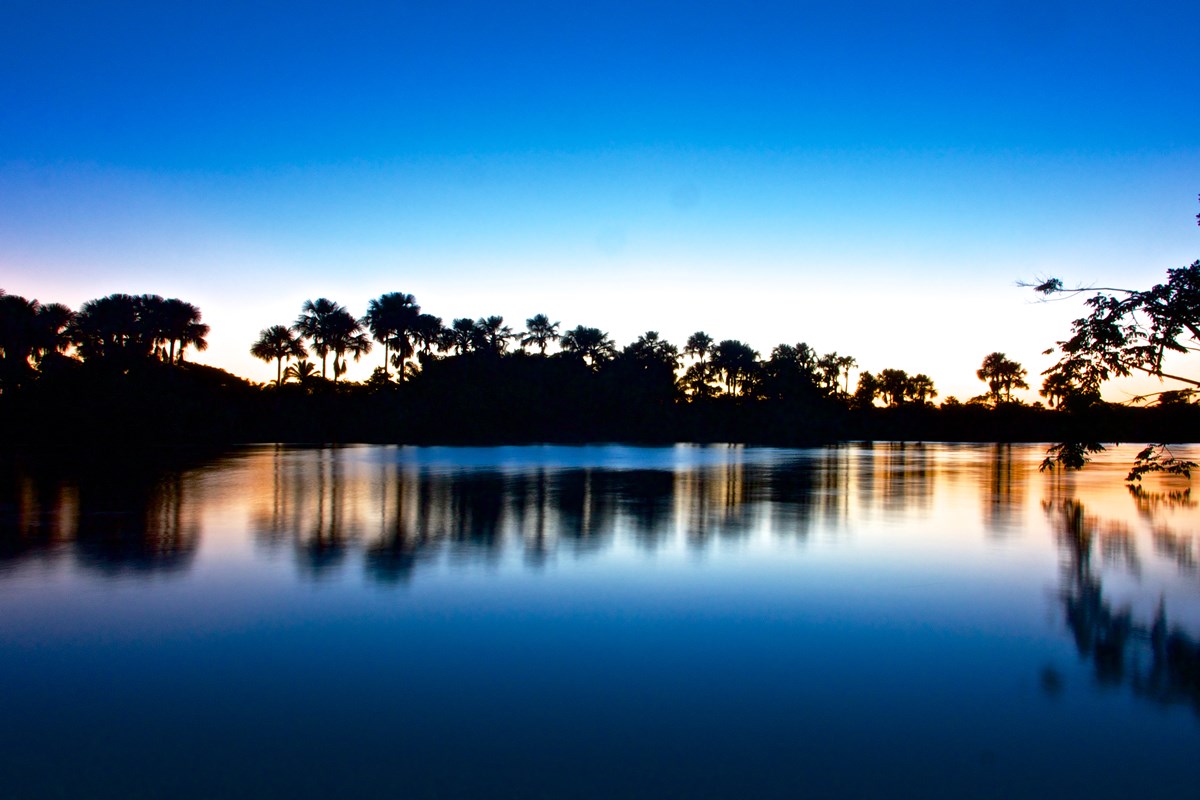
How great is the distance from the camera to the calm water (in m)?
3.88

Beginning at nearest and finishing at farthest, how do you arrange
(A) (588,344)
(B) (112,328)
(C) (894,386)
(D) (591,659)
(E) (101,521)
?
(D) (591,659), (E) (101,521), (B) (112,328), (A) (588,344), (C) (894,386)

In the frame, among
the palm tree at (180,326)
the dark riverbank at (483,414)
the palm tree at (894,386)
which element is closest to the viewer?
the dark riverbank at (483,414)

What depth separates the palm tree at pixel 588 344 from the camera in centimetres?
8744

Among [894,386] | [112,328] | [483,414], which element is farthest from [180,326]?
[894,386]

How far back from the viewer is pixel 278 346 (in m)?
68.2

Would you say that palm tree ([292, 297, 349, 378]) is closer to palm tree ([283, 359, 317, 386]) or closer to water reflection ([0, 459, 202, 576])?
palm tree ([283, 359, 317, 386])

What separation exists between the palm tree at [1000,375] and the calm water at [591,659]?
4248 inches

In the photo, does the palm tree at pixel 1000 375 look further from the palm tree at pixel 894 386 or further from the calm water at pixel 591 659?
the calm water at pixel 591 659

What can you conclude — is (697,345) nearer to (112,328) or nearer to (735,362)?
(735,362)

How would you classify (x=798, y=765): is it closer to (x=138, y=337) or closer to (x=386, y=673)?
(x=386, y=673)

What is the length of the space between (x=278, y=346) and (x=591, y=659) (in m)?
69.3

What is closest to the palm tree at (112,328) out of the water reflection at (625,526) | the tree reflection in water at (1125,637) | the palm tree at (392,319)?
the palm tree at (392,319)

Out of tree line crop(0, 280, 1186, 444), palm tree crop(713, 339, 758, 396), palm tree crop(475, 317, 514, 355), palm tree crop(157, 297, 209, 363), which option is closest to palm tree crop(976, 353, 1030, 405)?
tree line crop(0, 280, 1186, 444)

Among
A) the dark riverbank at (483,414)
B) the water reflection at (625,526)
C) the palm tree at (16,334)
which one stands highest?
the palm tree at (16,334)
